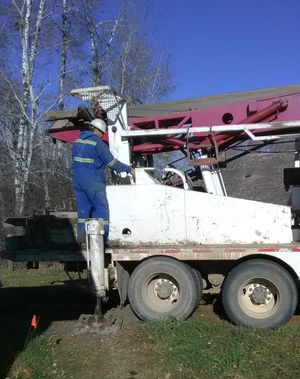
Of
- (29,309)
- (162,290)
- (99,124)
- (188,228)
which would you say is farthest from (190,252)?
(29,309)

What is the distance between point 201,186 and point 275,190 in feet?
52.0

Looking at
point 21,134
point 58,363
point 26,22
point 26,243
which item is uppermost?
point 26,22

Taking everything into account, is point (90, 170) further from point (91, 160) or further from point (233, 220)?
point (233, 220)

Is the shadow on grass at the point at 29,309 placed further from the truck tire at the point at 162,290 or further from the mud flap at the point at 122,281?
the truck tire at the point at 162,290

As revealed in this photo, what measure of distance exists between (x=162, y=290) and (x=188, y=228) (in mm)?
828

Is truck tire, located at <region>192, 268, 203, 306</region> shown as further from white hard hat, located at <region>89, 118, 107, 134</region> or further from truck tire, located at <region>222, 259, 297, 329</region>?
white hard hat, located at <region>89, 118, 107, 134</region>

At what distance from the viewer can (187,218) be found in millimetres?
6453

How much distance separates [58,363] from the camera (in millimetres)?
5133

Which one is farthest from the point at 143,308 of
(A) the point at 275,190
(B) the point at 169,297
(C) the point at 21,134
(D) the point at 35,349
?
(A) the point at 275,190

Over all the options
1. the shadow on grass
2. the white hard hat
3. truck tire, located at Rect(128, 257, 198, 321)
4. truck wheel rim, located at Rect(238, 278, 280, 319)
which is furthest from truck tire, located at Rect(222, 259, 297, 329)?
the white hard hat

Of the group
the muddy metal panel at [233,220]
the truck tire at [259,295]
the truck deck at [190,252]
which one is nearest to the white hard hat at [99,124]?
the muddy metal panel at [233,220]

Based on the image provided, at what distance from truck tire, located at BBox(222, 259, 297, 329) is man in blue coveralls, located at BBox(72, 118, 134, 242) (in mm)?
1690

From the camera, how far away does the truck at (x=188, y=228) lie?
6.30 metres

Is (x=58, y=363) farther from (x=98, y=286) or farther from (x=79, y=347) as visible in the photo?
(x=98, y=286)
